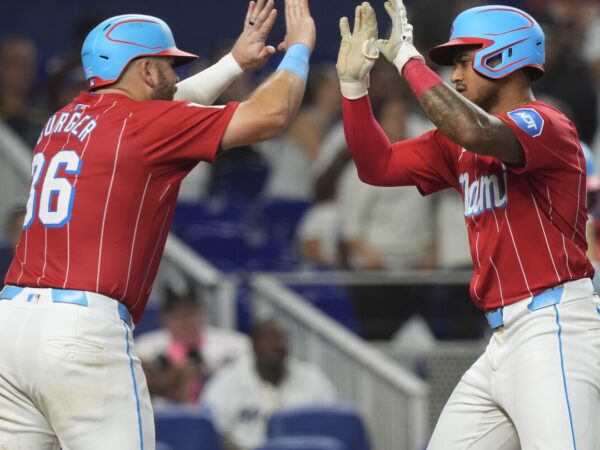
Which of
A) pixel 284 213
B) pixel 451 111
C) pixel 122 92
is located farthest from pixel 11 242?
pixel 451 111

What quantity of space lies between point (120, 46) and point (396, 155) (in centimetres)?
128

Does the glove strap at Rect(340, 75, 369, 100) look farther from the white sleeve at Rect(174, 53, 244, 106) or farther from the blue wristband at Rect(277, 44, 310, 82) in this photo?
the white sleeve at Rect(174, 53, 244, 106)

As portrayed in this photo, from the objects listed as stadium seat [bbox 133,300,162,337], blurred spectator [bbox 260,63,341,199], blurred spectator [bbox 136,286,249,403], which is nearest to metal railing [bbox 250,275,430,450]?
blurred spectator [bbox 136,286,249,403]

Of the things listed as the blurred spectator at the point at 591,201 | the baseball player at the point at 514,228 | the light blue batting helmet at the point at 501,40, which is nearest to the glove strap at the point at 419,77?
the baseball player at the point at 514,228

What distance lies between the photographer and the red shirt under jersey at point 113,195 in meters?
5.23

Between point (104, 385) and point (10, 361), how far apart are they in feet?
1.23

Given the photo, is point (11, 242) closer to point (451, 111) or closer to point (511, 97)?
point (511, 97)

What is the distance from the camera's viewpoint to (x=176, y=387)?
8836 mm

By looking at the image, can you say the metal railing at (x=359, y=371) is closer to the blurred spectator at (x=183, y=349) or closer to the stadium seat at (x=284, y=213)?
the blurred spectator at (x=183, y=349)

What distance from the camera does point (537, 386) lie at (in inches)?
203

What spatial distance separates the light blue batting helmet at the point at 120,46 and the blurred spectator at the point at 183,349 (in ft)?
11.6

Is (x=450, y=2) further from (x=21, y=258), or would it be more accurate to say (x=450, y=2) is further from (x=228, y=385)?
(x=21, y=258)

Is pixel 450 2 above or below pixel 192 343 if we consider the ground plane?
above

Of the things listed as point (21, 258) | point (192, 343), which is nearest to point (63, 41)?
point (192, 343)
